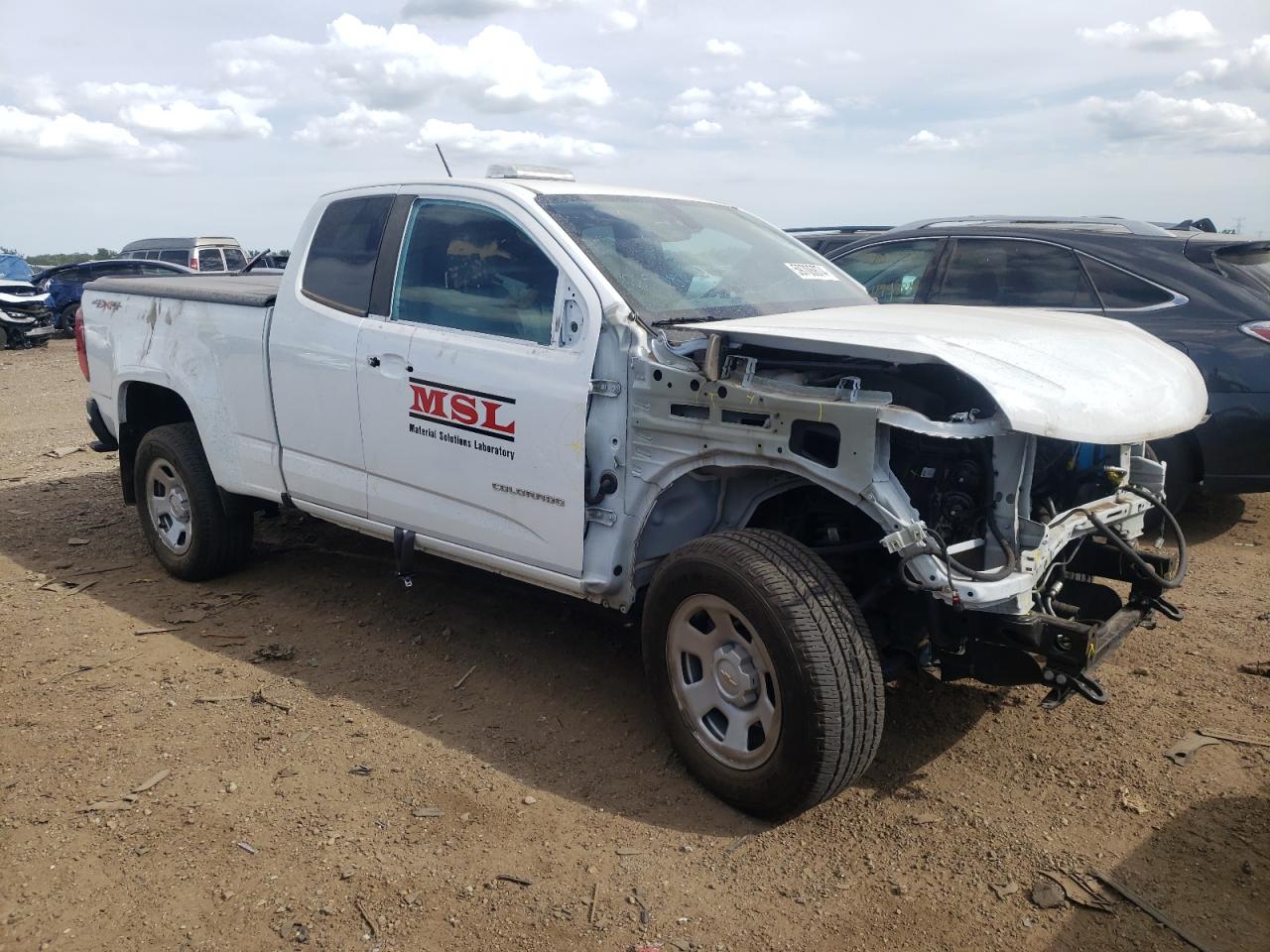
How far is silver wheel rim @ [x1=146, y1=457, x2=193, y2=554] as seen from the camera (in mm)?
5402

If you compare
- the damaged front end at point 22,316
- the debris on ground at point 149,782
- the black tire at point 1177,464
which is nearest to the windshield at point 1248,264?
the black tire at point 1177,464

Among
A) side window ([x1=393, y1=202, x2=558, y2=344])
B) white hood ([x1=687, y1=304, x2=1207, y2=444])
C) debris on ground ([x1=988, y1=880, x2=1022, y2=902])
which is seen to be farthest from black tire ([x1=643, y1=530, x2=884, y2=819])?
side window ([x1=393, y1=202, x2=558, y2=344])

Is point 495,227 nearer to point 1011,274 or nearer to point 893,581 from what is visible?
point 893,581

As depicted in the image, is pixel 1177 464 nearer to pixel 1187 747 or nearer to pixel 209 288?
pixel 1187 747

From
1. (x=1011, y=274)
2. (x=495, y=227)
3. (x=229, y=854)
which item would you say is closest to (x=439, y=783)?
(x=229, y=854)

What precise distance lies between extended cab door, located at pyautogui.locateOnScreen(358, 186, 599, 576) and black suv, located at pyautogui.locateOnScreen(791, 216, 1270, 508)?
3523 millimetres

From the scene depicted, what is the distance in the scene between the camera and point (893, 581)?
3.30 meters

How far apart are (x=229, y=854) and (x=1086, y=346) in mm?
3189

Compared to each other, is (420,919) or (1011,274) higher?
(1011,274)

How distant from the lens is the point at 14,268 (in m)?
19.4

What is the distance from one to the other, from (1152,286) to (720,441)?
12.3 feet

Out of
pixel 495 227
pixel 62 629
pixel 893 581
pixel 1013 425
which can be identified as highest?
pixel 495 227

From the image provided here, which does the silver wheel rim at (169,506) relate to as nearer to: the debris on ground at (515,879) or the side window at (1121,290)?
the debris on ground at (515,879)

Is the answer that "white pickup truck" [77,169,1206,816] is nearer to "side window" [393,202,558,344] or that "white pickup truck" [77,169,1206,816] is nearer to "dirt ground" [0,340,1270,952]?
"side window" [393,202,558,344]
